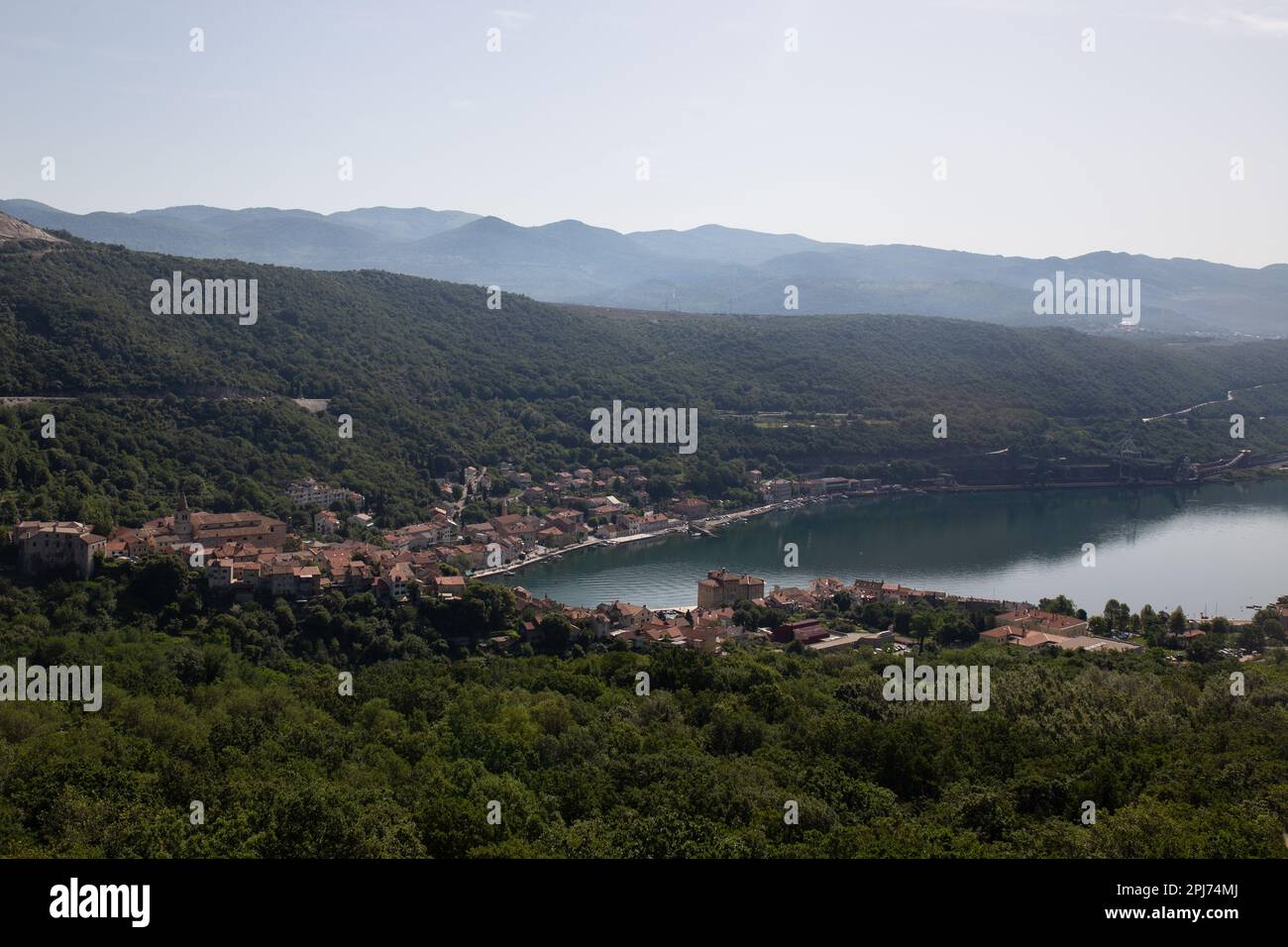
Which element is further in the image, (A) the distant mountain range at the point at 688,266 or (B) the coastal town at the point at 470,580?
(A) the distant mountain range at the point at 688,266

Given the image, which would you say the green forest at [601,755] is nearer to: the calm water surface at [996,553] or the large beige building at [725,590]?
the large beige building at [725,590]

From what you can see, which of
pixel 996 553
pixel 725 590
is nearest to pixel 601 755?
pixel 725 590

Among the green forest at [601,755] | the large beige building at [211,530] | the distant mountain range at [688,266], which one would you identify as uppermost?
the distant mountain range at [688,266]

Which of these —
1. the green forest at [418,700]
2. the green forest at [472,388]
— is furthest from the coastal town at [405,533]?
the green forest at [472,388]

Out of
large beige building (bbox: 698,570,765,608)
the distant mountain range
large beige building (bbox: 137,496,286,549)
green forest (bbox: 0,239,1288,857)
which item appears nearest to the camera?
green forest (bbox: 0,239,1288,857)

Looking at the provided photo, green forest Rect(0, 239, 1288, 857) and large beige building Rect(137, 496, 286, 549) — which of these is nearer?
green forest Rect(0, 239, 1288, 857)

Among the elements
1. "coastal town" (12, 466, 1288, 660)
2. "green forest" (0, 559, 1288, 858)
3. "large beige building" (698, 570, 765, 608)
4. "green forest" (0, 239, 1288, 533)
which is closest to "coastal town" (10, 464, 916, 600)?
"coastal town" (12, 466, 1288, 660)

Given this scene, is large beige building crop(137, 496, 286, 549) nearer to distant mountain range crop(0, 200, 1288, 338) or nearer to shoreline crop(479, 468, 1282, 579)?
shoreline crop(479, 468, 1282, 579)

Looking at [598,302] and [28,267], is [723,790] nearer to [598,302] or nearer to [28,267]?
[28,267]
